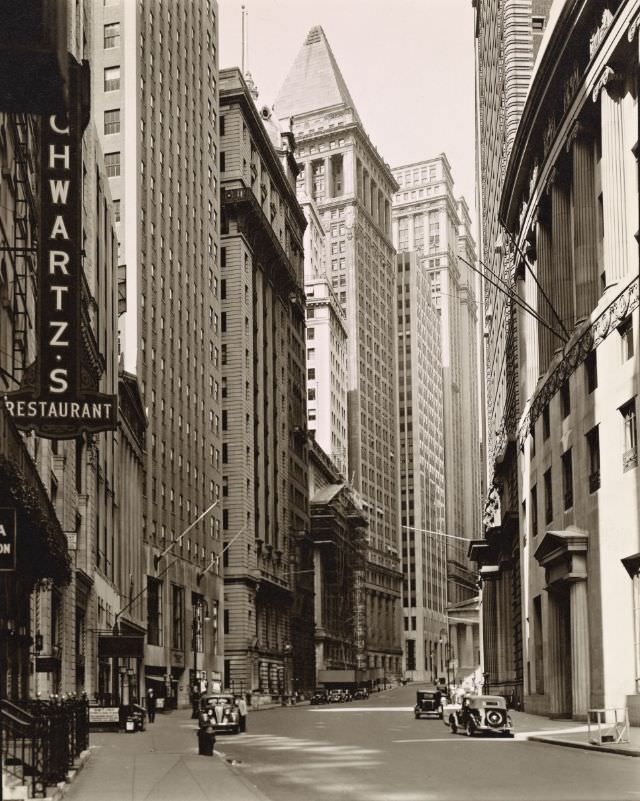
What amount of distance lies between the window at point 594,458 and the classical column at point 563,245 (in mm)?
10797

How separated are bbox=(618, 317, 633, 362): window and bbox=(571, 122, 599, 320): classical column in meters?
7.32

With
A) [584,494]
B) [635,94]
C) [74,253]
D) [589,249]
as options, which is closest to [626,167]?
[635,94]

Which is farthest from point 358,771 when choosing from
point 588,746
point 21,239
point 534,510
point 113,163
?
point 113,163

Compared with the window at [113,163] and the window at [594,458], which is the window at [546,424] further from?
the window at [113,163]

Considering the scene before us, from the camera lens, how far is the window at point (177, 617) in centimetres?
9819

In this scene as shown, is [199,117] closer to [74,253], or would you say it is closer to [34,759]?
[74,253]

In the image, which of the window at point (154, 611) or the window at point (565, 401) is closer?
the window at point (565, 401)

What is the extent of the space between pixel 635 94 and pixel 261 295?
88267 millimetres

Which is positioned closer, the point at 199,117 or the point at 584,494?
the point at 584,494

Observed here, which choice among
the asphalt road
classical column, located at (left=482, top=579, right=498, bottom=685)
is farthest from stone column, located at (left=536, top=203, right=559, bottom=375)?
classical column, located at (left=482, top=579, right=498, bottom=685)

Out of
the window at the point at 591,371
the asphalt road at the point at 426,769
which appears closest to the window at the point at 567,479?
the window at the point at 591,371

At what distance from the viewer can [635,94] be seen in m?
46.6

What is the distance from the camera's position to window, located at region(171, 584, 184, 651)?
98.2m

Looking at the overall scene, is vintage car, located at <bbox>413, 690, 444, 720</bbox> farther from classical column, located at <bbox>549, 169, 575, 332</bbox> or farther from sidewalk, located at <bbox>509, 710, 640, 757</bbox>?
classical column, located at <bbox>549, 169, 575, 332</bbox>
